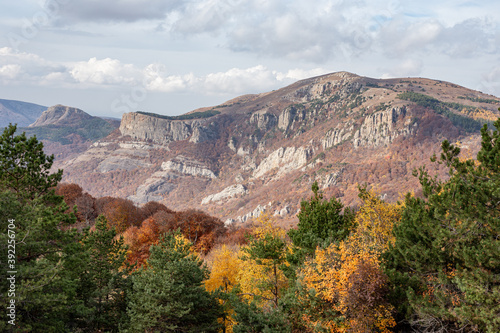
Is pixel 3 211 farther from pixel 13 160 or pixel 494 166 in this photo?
pixel 494 166

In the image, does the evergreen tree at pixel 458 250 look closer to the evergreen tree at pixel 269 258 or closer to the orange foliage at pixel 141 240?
the evergreen tree at pixel 269 258

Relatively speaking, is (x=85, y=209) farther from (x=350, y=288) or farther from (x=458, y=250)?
(x=458, y=250)

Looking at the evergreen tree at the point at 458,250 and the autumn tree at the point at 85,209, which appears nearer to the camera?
the evergreen tree at the point at 458,250

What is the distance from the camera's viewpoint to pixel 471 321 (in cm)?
1557

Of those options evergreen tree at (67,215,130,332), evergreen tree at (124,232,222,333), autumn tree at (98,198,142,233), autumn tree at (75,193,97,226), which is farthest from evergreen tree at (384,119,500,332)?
autumn tree at (75,193,97,226)

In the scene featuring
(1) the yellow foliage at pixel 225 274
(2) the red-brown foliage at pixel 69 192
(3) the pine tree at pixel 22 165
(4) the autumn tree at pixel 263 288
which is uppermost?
(3) the pine tree at pixel 22 165

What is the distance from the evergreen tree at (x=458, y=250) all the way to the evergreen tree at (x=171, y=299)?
12271mm

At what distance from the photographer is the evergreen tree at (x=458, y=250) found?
15.0 meters

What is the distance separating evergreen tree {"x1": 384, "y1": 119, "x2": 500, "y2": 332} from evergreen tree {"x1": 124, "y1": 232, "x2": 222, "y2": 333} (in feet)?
40.3

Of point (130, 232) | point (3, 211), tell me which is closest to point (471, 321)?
point (3, 211)

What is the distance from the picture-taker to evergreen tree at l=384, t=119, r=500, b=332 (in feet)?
49.3

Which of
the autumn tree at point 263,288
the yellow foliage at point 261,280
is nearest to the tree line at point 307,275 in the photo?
the autumn tree at point 263,288

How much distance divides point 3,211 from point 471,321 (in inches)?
904

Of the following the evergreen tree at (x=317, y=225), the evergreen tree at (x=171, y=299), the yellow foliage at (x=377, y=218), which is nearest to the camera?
the evergreen tree at (x=171, y=299)
